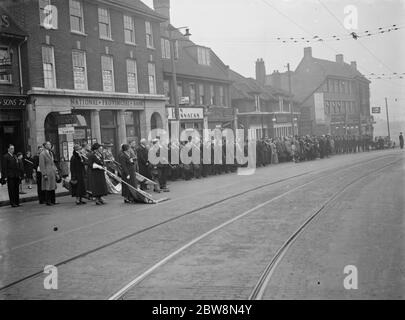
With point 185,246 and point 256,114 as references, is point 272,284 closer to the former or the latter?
point 185,246

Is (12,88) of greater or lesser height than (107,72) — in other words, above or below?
below

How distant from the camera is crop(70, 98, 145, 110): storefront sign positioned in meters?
26.3

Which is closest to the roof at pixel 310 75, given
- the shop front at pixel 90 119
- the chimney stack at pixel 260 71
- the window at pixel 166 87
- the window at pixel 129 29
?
the chimney stack at pixel 260 71

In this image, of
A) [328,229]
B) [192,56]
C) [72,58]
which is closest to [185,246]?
[328,229]

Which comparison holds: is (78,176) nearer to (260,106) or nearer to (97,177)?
(97,177)

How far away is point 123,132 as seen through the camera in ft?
98.3

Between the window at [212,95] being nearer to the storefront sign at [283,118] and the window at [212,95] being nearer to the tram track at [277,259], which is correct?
the storefront sign at [283,118]

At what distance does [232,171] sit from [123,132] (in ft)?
24.1

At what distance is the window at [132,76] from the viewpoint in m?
30.5

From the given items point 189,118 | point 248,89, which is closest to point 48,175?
point 189,118

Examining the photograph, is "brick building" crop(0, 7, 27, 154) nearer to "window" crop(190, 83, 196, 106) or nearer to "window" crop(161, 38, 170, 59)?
"window" crop(161, 38, 170, 59)

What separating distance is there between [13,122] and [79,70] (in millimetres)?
4971

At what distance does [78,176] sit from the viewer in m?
15.1

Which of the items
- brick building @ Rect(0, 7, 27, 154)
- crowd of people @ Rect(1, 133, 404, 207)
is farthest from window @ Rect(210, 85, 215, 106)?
brick building @ Rect(0, 7, 27, 154)
